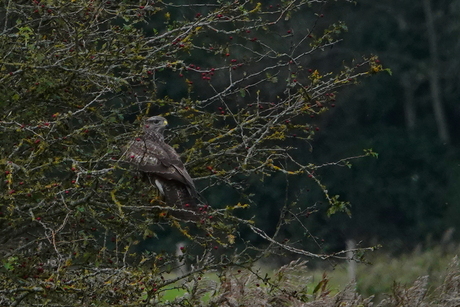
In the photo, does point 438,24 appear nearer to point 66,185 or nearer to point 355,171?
point 355,171

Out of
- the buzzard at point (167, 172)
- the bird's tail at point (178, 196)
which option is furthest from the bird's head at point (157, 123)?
the bird's tail at point (178, 196)

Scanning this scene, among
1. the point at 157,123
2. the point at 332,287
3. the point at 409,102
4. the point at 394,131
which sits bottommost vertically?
the point at 394,131

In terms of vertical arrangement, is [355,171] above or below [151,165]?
below

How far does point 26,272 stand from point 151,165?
1.53 m

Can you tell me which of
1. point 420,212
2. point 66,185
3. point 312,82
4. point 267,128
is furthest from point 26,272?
point 420,212

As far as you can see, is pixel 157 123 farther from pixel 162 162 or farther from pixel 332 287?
pixel 332 287

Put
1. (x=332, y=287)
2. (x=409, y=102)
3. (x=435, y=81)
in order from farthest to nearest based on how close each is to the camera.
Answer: (x=409, y=102) < (x=435, y=81) < (x=332, y=287)

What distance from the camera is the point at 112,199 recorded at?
711 cm

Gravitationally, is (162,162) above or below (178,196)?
above

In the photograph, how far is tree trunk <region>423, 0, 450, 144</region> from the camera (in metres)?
33.1

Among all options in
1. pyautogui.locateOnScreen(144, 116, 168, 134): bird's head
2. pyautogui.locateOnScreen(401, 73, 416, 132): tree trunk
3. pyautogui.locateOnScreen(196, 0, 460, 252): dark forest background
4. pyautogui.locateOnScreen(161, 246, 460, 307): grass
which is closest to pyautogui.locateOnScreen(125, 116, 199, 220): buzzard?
pyautogui.locateOnScreen(144, 116, 168, 134): bird's head

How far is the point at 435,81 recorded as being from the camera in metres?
33.5

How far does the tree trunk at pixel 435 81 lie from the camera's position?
33094 mm

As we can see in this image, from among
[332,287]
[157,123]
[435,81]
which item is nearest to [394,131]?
[435,81]
